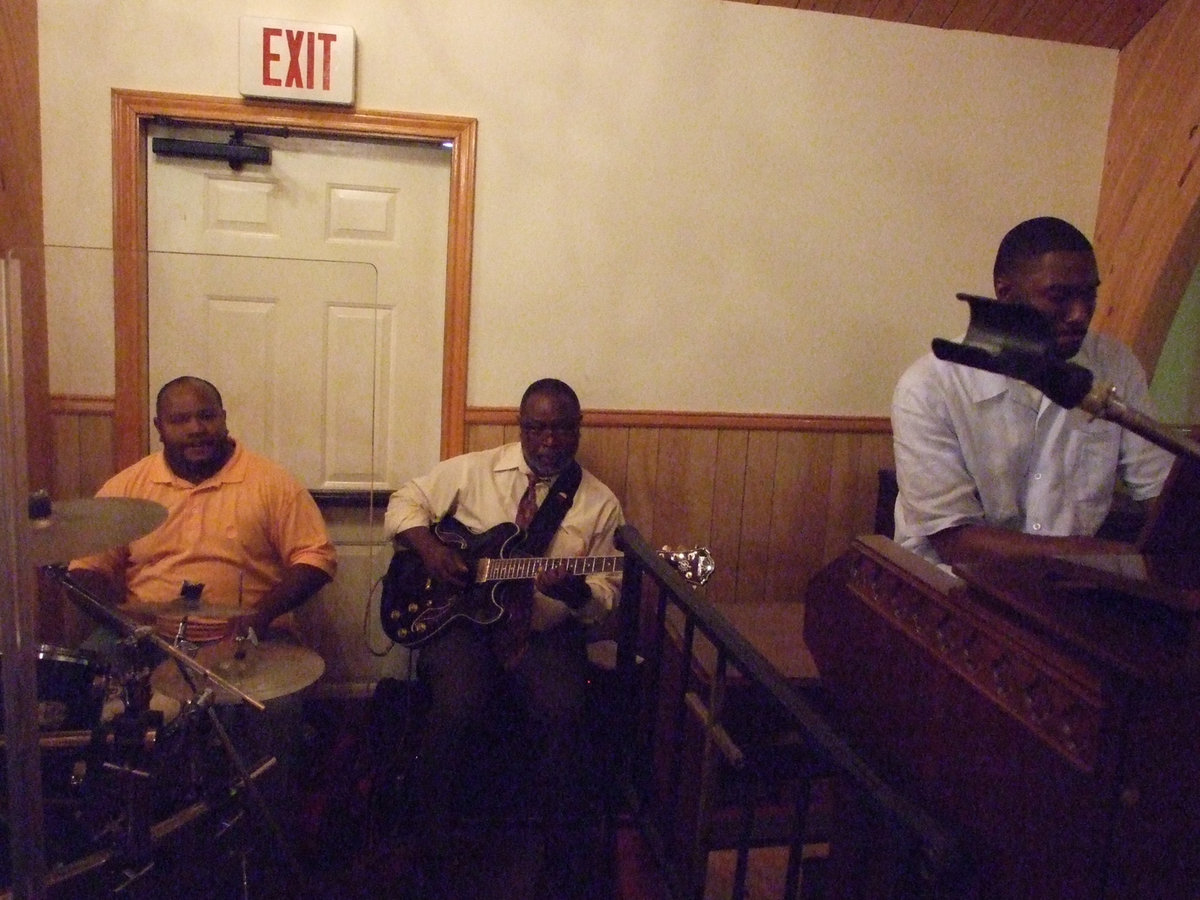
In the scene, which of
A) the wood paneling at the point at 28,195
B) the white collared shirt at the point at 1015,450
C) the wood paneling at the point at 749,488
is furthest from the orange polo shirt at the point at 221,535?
the white collared shirt at the point at 1015,450

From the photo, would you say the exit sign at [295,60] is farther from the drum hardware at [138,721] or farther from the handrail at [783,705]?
the handrail at [783,705]

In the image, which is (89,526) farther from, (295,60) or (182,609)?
(295,60)

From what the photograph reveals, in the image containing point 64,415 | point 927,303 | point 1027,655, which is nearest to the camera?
point 1027,655

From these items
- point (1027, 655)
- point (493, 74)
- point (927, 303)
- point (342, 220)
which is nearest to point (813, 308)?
point (927, 303)

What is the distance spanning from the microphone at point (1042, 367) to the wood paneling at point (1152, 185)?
8.68 ft

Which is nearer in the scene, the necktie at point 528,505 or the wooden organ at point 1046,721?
the wooden organ at point 1046,721

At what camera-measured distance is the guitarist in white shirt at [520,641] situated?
7.35 ft

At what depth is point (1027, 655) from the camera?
745 millimetres

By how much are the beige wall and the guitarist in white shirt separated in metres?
0.42

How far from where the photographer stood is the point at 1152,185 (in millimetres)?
2900

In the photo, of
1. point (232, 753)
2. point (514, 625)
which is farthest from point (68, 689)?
point (514, 625)

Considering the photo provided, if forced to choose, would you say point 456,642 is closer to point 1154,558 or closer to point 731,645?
point 731,645

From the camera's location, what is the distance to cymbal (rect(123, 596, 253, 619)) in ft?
5.98

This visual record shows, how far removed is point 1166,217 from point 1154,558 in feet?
8.34
